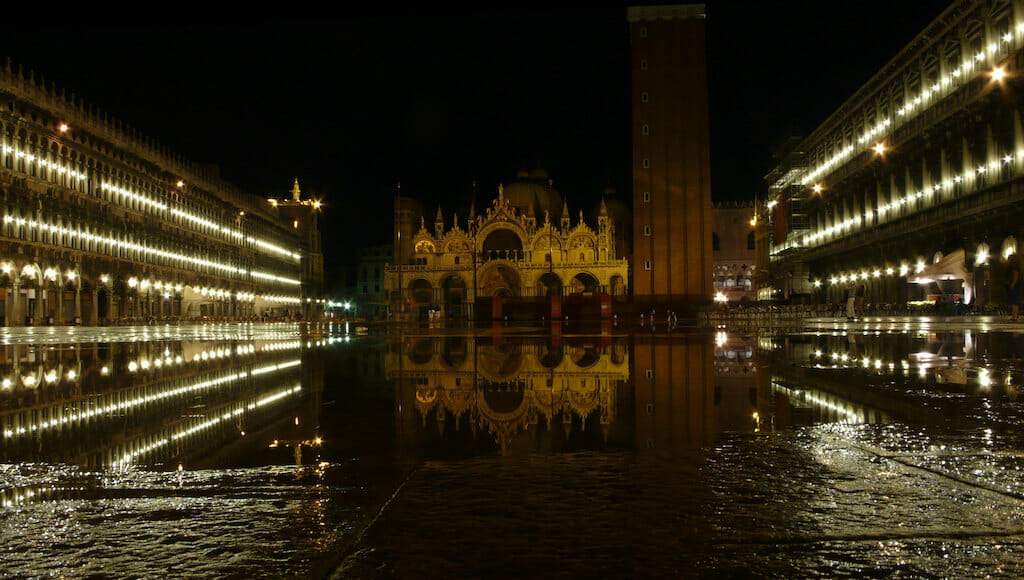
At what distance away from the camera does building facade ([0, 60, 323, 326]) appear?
42.2m

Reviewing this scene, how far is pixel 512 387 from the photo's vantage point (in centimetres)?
830

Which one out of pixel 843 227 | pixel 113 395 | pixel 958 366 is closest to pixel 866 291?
pixel 843 227

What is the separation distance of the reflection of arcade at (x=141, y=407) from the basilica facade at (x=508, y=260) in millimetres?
74106

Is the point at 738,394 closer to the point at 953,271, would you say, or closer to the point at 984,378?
the point at 984,378

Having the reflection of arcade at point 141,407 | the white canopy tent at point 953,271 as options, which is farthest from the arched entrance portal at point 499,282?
the reflection of arcade at point 141,407

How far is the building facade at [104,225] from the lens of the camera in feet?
138

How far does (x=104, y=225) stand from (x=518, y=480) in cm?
5742

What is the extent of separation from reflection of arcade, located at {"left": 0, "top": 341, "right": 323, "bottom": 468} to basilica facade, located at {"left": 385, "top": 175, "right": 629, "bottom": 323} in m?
74.1

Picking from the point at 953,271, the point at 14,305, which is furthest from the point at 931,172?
the point at 14,305

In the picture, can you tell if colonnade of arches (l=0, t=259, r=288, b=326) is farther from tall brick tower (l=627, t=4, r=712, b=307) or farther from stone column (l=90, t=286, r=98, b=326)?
tall brick tower (l=627, t=4, r=712, b=307)

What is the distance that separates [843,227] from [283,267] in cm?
7157

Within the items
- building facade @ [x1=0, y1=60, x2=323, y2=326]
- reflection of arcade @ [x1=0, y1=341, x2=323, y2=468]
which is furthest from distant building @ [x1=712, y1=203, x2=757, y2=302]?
reflection of arcade @ [x1=0, y1=341, x2=323, y2=468]

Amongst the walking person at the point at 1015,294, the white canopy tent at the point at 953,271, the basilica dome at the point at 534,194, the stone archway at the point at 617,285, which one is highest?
the basilica dome at the point at 534,194

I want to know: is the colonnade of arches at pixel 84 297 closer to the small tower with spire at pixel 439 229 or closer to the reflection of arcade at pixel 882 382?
the small tower with spire at pixel 439 229
